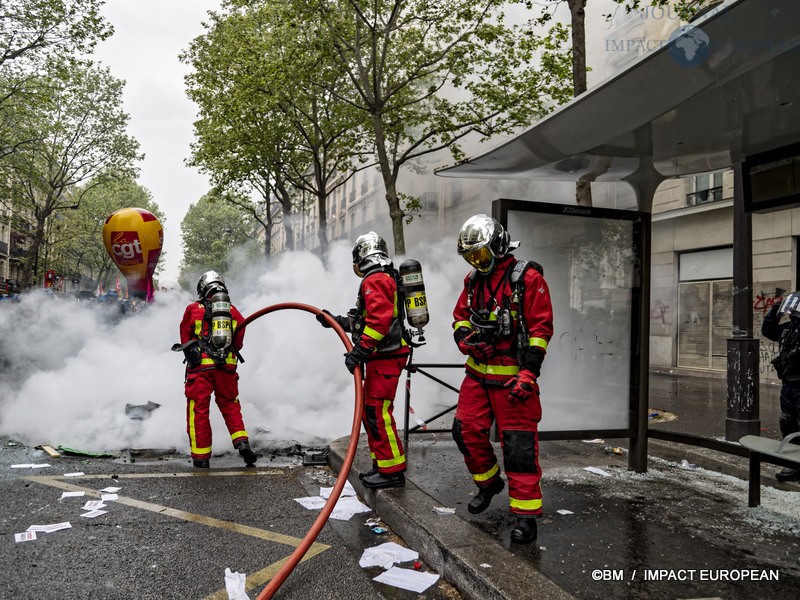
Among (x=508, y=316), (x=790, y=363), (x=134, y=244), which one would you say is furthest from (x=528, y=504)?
(x=134, y=244)

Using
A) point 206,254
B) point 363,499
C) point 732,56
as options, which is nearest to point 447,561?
point 363,499

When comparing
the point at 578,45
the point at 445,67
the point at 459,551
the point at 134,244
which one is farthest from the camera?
the point at 445,67

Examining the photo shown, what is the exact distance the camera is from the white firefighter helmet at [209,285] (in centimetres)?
579

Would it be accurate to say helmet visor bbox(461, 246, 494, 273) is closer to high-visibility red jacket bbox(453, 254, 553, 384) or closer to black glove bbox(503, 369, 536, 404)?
high-visibility red jacket bbox(453, 254, 553, 384)

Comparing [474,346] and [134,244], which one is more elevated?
[134,244]

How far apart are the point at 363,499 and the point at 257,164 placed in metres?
19.4

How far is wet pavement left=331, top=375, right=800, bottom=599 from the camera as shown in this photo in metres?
2.76

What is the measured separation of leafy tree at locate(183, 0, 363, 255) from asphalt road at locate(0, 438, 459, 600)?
10589 mm

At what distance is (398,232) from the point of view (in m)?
13.1

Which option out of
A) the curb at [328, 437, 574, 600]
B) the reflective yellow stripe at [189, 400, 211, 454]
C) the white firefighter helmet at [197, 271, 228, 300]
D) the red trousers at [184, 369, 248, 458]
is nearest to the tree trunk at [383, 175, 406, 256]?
the white firefighter helmet at [197, 271, 228, 300]

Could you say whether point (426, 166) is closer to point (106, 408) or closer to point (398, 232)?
point (398, 232)

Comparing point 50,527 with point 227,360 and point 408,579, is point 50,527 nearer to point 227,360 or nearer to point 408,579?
point 227,360

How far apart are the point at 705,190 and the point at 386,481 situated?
15057mm

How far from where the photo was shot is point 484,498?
3.70 meters
